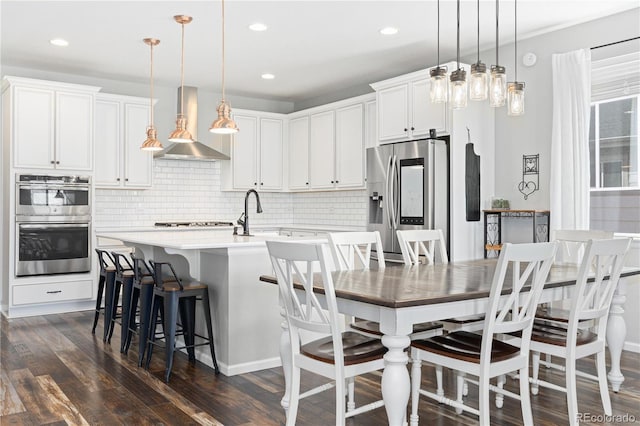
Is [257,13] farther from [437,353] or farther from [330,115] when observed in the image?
[437,353]

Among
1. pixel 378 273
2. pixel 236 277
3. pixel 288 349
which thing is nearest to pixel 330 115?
pixel 236 277

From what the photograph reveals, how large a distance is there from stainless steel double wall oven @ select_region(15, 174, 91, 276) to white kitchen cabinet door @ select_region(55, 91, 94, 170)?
182 mm

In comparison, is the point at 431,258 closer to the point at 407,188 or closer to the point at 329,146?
the point at 407,188

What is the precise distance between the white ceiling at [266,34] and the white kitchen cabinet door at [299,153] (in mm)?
828

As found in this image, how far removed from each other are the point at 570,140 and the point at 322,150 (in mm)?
3236

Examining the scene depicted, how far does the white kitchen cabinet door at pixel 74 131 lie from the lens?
5941mm

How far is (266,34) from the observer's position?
5070mm

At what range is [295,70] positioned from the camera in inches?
250

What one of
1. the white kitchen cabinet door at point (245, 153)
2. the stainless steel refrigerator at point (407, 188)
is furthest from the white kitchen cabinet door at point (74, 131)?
the stainless steel refrigerator at point (407, 188)

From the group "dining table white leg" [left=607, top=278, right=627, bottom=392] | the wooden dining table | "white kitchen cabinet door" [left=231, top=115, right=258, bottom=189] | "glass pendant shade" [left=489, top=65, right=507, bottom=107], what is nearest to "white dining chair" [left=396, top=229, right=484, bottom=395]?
the wooden dining table

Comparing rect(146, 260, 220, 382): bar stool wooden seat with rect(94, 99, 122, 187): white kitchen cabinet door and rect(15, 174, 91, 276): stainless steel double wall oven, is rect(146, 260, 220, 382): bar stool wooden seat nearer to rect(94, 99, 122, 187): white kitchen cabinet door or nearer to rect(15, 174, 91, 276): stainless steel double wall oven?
rect(15, 174, 91, 276): stainless steel double wall oven

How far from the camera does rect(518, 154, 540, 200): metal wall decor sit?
5.01 metres

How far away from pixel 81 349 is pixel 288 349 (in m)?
2.37

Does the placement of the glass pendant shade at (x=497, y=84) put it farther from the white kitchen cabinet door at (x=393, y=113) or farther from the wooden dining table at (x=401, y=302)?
the white kitchen cabinet door at (x=393, y=113)
